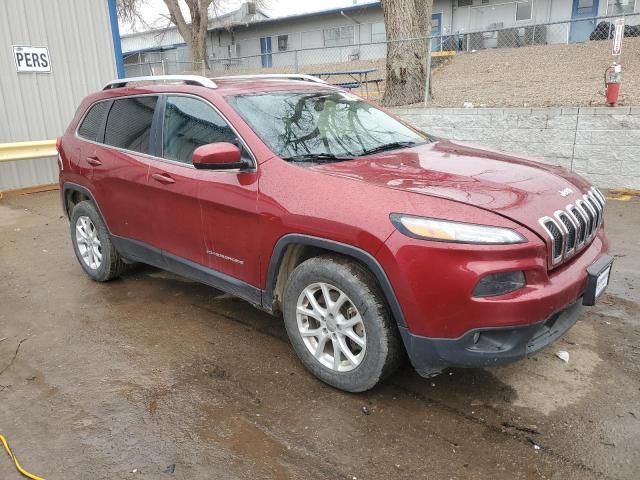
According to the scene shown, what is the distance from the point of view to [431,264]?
102 inches

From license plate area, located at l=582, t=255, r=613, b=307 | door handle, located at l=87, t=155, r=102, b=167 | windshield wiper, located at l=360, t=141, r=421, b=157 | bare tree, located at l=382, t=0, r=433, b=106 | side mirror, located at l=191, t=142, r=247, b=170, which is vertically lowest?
license plate area, located at l=582, t=255, r=613, b=307

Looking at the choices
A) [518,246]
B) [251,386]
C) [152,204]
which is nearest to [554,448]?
[518,246]

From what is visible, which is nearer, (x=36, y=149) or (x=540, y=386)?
(x=540, y=386)

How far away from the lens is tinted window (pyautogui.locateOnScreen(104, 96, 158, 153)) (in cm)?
418

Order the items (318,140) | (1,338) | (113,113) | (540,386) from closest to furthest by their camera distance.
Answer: (540,386) < (318,140) < (1,338) < (113,113)

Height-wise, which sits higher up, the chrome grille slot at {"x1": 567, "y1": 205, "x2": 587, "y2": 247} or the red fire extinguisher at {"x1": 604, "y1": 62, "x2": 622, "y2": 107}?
the red fire extinguisher at {"x1": 604, "y1": 62, "x2": 622, "y2": 107}

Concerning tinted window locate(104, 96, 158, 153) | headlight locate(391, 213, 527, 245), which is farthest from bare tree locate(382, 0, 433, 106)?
headlight locate(391, 213, 527, 245)

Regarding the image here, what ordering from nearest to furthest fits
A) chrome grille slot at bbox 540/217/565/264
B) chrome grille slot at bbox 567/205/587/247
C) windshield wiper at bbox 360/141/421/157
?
chrome grille slot at bbox 540/217/565/264 → chrome grille slot at bbox 567/205/587/247 → windshield wiper at bbox 360/141/421/157

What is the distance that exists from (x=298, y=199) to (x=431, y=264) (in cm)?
89

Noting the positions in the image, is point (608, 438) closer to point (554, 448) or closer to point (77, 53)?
point (554, 448)

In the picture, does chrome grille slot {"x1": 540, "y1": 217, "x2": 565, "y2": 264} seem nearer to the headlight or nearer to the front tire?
the headlight

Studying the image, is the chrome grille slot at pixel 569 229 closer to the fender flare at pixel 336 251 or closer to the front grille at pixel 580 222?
the front grille at pixel 580 222

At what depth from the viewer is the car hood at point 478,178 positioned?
2740 mm

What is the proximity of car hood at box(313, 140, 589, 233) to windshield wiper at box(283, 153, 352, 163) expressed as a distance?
0.33 ft
